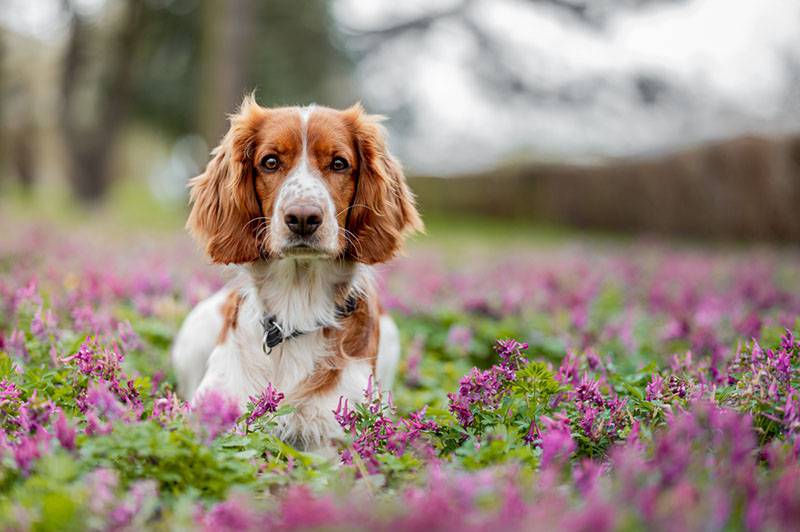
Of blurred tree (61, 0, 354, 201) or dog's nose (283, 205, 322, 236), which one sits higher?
blurred tree (61, 0, 354, 201)

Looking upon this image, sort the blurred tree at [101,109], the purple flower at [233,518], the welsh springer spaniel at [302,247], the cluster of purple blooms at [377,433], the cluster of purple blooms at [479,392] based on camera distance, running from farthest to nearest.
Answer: the blurred tree at [101,109], the welsh springer spaniel at [302,247], the cluster of purple blooms at [479,392], the cluster of purple blooms at [377,433], the purple flower at [233,518]

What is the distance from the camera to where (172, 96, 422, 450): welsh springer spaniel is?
10.9 ft

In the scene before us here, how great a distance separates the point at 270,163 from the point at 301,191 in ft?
1.02

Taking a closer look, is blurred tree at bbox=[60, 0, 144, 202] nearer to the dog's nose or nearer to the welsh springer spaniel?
the welsh springer spaniel

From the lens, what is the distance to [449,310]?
560cm

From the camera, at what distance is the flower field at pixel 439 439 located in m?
1.78

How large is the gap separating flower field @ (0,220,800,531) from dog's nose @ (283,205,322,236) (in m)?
0.77

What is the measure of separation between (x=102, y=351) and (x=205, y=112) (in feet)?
38.6

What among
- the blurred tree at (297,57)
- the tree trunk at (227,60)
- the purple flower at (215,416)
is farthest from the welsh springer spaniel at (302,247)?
the blurred tree at (297,57)

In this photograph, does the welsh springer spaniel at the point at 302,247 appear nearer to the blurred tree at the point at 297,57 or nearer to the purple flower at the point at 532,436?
the purple flower at the point at 532,436

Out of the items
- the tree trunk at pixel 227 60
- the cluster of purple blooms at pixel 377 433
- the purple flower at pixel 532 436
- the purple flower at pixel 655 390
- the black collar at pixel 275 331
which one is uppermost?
the tree trunk at pixel 227 60

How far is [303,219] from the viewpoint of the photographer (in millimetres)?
3227

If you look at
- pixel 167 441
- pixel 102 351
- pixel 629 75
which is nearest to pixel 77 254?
pixel 102 351

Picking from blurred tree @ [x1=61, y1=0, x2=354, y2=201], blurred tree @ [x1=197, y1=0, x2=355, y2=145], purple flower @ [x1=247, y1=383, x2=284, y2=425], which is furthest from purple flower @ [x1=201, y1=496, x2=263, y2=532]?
blurred tree @ [x1=61, y1=0, x2=354, y2=201]
